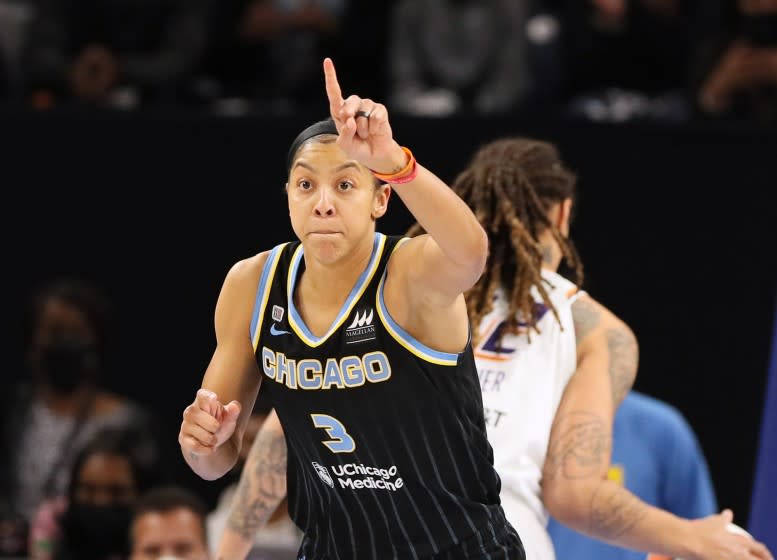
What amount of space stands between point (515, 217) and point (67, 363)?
333cm

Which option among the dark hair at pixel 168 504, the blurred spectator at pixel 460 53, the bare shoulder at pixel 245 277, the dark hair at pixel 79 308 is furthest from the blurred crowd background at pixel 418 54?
the bare shoulder at pixel 245 277

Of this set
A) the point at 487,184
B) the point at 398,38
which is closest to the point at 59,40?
the point at 398,38

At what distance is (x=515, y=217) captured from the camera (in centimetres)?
392

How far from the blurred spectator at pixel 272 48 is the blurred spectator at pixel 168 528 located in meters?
2.65

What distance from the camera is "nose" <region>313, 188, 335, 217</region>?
9.91ft

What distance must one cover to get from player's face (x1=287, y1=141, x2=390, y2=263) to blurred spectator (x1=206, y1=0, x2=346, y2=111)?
4.40 metres

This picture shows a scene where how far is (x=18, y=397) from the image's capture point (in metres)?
6.72

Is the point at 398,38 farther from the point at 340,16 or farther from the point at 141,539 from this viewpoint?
the point at 141,539

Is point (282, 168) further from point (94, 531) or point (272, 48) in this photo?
point (94, 531)

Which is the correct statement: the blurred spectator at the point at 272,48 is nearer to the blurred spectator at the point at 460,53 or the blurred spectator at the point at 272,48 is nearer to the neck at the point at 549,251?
the blurred spectator at the point at 460,53

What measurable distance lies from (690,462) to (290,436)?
1953 millimetres

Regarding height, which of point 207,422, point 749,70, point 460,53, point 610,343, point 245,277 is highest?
point 460,53

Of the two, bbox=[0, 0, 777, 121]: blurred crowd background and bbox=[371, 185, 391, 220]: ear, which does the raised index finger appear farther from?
bbox=[0, 0, 777, 121]: blurred crowd background

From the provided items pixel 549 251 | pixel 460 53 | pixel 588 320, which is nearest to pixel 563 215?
pixel 549 251
